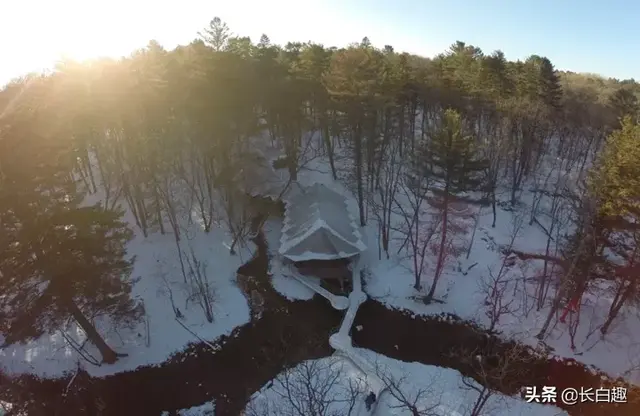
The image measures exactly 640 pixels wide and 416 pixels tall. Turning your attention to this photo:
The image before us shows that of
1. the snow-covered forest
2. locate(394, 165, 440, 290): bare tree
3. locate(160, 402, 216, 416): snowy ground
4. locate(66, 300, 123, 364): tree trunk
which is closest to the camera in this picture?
the snow-covered forest

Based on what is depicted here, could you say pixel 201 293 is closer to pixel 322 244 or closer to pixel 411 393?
pixel 322 244

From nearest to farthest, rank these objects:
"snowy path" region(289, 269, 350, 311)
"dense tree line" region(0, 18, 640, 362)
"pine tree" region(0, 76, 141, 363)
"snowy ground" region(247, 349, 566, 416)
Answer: "pine tree" region(0, 76, 141, 363), "dense tree line" region(0, 18, 640, 362), "snowy ground" region(247, 349, 566, 416), "snowy path" region(289, 269, 350, 311)

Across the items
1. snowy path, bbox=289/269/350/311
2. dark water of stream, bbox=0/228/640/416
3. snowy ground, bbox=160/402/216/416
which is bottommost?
snowy ground, bbox=160/402/216/416

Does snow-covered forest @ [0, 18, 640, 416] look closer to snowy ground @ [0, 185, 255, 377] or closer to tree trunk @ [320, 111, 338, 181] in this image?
snowy ground @ [0, 185, 255, 377]

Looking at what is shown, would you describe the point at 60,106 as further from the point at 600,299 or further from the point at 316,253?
the point at 600,299

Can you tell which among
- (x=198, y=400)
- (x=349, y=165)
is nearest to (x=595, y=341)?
(x=198, y=400)

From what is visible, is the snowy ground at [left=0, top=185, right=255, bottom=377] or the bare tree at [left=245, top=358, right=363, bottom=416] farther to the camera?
the snowy ground at [left=0, top=185, right=255, bottom=377]

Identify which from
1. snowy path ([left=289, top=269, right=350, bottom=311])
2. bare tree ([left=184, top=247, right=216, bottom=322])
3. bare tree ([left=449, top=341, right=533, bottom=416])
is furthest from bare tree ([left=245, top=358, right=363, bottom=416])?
bare tree ([left=184, top=247, right=216, bottom=322])
